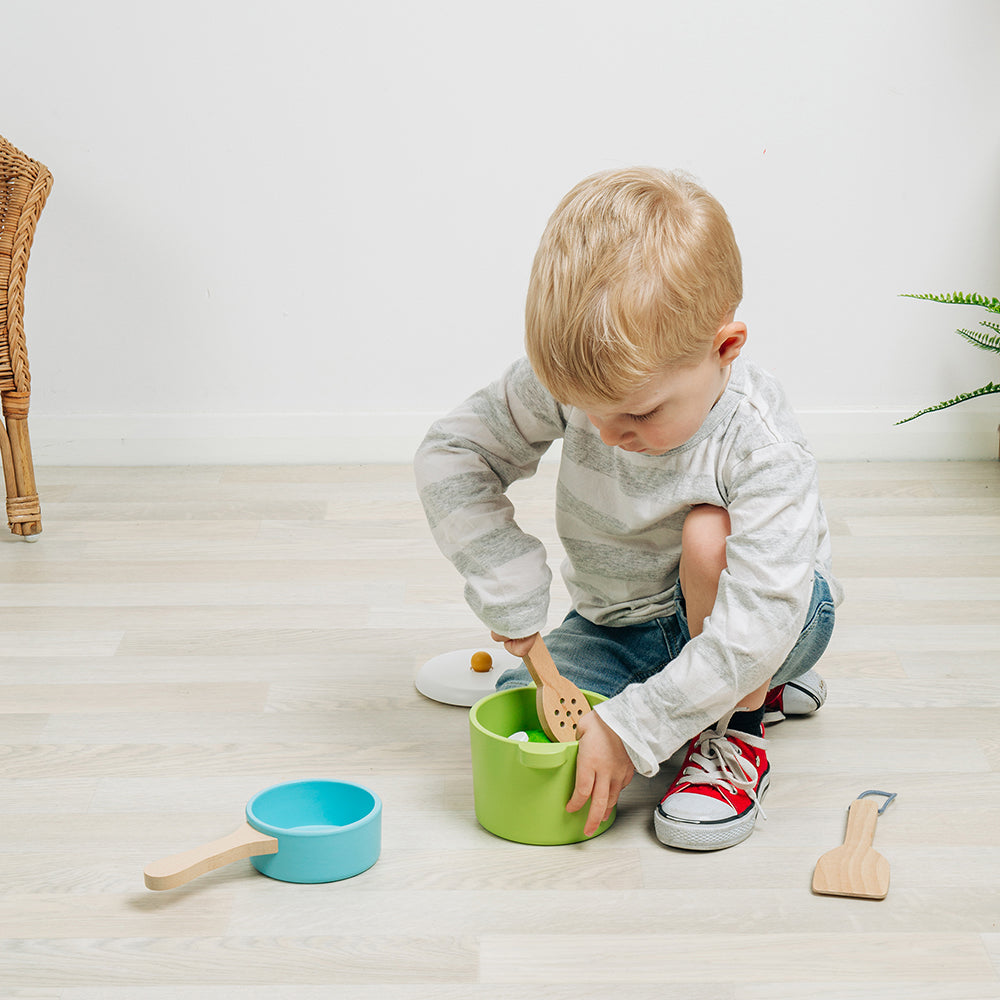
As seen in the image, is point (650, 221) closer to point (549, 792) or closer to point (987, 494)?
point (549, 792)

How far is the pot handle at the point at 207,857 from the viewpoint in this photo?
820 mm

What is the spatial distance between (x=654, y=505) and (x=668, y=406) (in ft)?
0.44

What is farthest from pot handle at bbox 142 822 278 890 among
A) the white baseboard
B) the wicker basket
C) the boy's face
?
the white baseboard

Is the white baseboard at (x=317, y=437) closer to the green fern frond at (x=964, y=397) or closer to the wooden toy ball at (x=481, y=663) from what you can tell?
the green fern frond at (x=964, y=397)

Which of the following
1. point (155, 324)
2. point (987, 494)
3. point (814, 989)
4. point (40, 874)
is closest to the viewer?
point (814, 989)

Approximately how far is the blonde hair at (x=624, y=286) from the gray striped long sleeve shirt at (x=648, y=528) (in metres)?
0.13

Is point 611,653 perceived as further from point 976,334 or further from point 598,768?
point 976,334

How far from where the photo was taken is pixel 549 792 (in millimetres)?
888

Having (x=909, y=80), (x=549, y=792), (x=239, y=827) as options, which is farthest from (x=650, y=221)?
(x=909, y=80)

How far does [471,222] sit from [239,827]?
1.16m

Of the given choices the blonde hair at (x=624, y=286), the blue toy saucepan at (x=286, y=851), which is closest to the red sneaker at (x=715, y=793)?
the blue toy saucepan at (x=286, y=851)

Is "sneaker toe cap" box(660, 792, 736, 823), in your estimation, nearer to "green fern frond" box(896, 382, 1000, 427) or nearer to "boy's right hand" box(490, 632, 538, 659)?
"boy's right hand" box(490, 632, 538, 659)

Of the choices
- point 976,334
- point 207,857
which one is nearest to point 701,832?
point 207,857

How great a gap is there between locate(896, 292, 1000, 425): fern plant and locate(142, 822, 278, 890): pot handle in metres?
1.25
